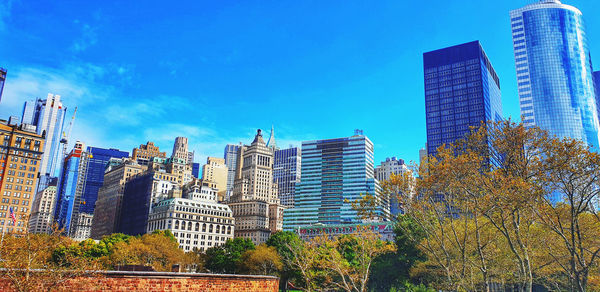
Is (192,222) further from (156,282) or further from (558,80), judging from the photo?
(558,80)

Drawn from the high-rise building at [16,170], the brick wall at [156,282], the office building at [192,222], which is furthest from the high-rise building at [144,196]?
the brick wall at [156,282]

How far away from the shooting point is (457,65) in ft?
655

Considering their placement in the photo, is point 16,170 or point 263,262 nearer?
point 263,262

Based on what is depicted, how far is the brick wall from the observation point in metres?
17.8

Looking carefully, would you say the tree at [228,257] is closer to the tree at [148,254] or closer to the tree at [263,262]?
the tree at [263,262]

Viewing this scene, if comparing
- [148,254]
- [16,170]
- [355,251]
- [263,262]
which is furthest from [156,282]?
[16,170]

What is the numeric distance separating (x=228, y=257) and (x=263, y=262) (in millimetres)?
17130

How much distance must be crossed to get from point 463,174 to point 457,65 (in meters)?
182

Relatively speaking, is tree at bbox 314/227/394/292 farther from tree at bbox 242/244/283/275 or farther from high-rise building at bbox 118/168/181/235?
high-rise building at bbox 118/168/181/235

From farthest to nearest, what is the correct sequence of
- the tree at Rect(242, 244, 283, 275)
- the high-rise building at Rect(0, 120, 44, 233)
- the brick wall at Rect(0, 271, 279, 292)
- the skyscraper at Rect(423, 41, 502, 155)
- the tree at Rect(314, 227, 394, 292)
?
the skyscraper at Rect(423, 41, 502, 155), the high-rise building at Rect(0, 120, 44, 233), the tree at Rect(242, 244, 283, 275), the tree at Rect(314, 227, 394, 292), the brick wall at Rect(0, 271, 279, 292)

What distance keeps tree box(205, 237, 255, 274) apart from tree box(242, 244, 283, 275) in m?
6.45

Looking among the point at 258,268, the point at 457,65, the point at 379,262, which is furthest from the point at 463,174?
the point at 457,65

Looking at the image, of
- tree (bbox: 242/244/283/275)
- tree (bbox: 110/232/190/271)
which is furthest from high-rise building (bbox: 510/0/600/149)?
tree (bbox: 110/232/190/271)

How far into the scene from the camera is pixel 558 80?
19088 centimetres
